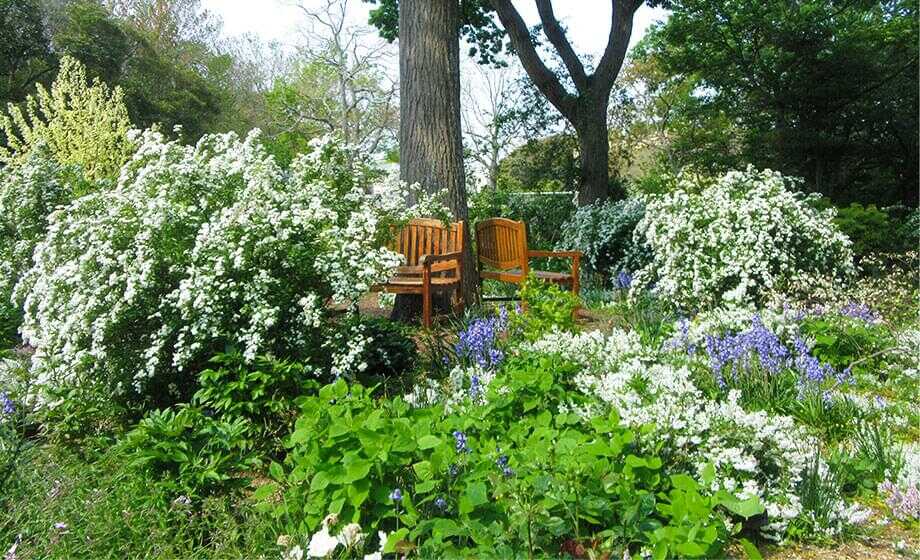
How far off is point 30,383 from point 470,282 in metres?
3.87

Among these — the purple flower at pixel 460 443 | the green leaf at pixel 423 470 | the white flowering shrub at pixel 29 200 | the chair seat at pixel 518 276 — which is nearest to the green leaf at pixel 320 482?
the green leaf at pixel 423 470

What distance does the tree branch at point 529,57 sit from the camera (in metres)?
12.9

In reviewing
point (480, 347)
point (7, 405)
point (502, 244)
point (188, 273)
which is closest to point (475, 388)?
point (480, 347)

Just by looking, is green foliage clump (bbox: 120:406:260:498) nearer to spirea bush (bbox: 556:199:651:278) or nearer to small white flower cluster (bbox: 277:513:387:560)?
small white flower cluster (bbox: 277:513:387:560)

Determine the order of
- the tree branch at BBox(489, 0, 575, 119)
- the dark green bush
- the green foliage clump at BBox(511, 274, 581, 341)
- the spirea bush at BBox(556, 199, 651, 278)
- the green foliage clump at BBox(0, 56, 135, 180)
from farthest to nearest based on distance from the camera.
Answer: the dark green bush < the tree branch at BBox(489, 0, 575, 119) < the spirea bush at BBox(556, 199, 651, 278) < the green foliage clump at BBox(0, 56, 135, 180) < the green foliage clump at BBox(511, 274, 581, 341)

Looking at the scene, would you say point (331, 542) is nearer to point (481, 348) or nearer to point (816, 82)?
point (481, 348)

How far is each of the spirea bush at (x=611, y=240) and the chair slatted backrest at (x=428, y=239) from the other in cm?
371

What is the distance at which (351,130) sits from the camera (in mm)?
34625

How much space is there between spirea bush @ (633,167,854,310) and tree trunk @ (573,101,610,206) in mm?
6208

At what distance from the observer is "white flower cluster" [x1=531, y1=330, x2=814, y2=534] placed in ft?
9.27

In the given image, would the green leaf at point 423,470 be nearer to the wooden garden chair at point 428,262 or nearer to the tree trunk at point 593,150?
the wooden garden chair at point 428,262

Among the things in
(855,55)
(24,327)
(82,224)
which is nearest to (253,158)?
(82,224)

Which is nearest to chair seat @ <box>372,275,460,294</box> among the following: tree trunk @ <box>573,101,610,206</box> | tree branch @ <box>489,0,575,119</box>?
tree trunk @ <box>573,101,610,206</box>

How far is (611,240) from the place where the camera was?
1062 centimetres
